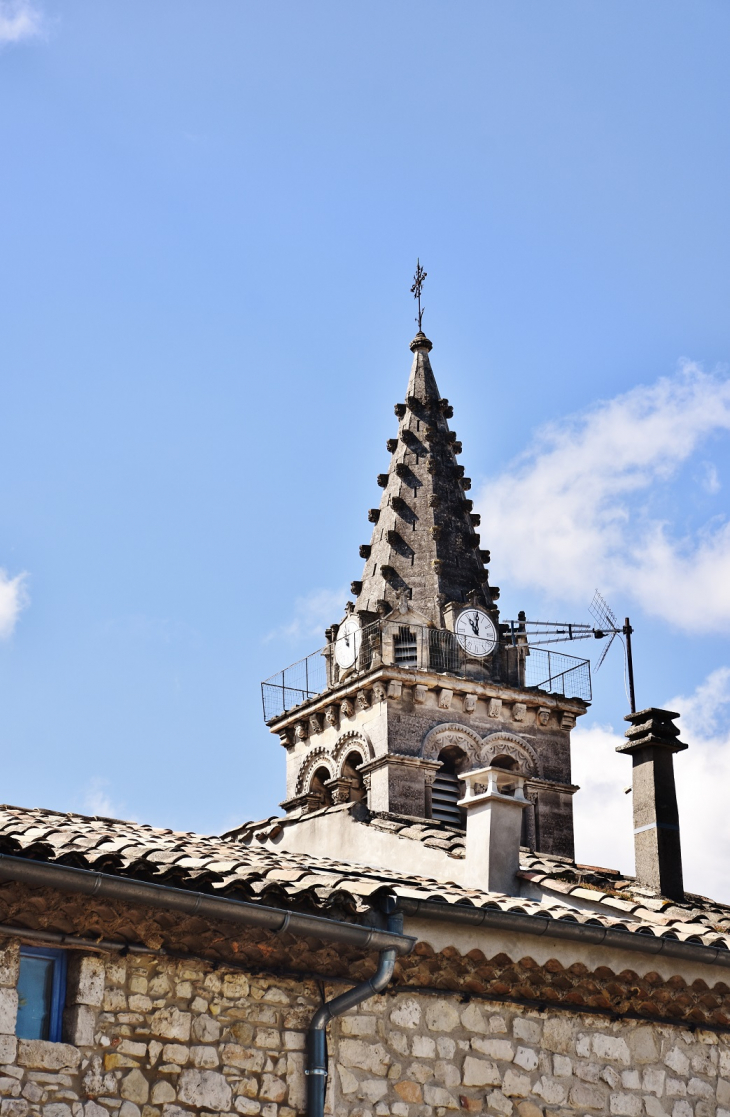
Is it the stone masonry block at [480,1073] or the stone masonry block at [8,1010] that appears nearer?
the stone masonry block at [8,1010]

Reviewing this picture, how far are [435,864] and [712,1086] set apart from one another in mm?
3895

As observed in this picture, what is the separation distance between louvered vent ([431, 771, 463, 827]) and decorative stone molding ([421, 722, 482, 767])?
1.31 feet

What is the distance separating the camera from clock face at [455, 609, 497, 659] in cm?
2552

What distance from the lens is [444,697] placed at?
24.9 meters

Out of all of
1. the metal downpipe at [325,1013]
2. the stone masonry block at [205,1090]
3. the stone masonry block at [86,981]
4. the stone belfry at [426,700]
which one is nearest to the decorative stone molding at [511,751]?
the stone belfry at [426,700]

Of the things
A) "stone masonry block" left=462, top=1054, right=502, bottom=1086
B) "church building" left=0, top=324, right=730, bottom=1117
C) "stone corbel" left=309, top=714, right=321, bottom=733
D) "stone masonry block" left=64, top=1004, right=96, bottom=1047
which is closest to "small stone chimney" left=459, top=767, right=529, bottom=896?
"church building" left=0, top=324, right=730, bottom=1117

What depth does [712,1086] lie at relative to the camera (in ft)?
36.4

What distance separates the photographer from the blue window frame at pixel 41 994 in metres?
8.80

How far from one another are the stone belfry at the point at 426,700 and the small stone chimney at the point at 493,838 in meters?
10.4

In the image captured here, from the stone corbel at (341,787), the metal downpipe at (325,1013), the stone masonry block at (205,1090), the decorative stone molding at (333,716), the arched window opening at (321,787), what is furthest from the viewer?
the decorative stone molding at (333,716)

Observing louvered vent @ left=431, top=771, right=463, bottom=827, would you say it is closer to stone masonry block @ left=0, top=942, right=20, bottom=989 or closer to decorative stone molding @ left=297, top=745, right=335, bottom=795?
decorative stone molding @ left=297, top=745, right=335, bottom=795

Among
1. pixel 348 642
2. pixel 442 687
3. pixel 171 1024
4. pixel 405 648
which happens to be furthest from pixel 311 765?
pixel 171 1024

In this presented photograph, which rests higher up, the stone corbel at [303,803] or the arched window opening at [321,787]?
the arched window opening at [321,787]

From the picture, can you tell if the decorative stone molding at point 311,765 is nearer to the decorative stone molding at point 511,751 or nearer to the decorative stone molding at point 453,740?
the decorative stone molding at point 453,740
